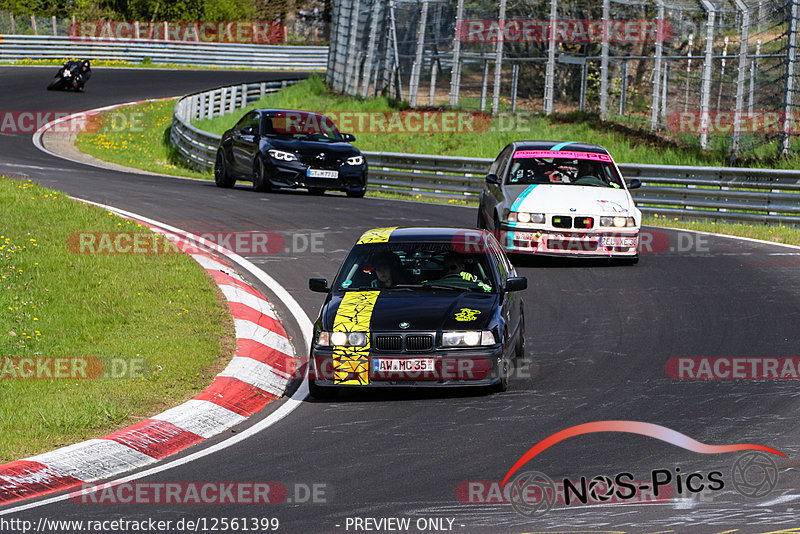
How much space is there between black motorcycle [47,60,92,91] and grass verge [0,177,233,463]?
98.2 feet

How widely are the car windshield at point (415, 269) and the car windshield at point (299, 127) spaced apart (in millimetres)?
12852

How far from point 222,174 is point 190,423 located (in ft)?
52.6

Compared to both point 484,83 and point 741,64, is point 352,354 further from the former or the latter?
point 484,83

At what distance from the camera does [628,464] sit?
270 inches

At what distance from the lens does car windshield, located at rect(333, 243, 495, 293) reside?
9.84m

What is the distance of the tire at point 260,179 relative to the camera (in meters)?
22.3

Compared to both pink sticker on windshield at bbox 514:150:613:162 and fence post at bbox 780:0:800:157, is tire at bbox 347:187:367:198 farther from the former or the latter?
fence post at bbox 780:0:800:157

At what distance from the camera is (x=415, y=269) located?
33.0 feet

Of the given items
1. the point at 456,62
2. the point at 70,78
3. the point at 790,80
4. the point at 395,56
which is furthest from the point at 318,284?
the point at 70,78

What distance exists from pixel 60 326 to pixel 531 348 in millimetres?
4281

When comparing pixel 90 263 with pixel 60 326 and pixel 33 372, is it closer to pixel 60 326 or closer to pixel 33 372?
pixel 60 326

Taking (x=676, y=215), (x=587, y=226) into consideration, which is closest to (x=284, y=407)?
(x=587, y=226)

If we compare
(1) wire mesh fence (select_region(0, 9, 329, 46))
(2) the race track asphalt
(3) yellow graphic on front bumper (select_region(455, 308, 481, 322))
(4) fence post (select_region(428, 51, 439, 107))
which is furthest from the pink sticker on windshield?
(1) wire mesh fence (select_region(0, 9, 329, 46))

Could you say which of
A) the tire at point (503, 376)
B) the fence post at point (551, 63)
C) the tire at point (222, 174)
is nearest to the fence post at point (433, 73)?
the fence post at point (551, 63)
